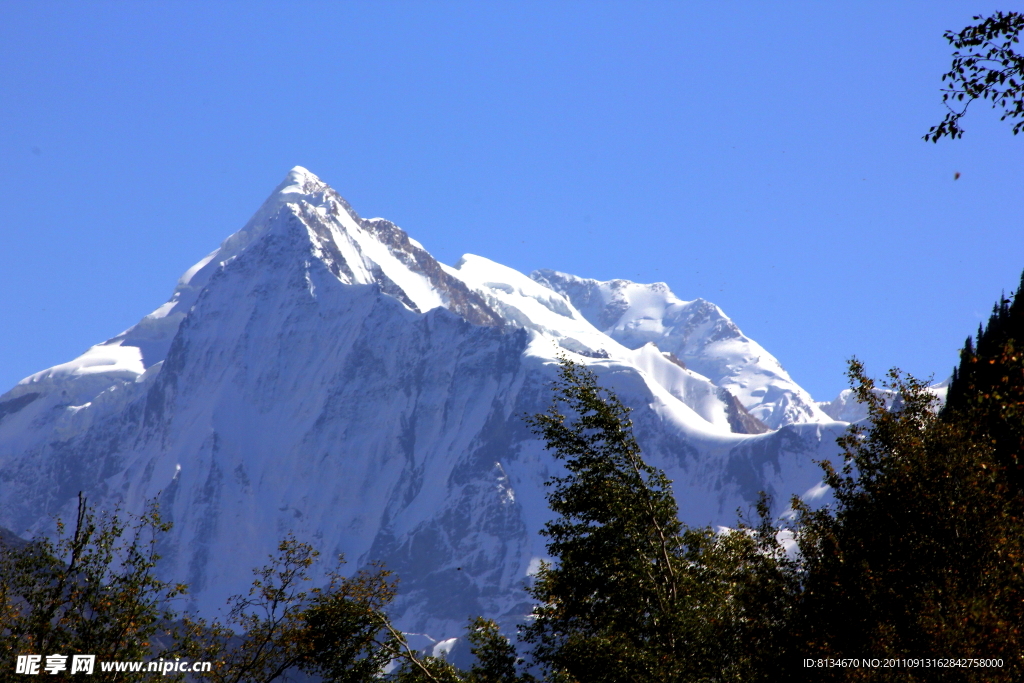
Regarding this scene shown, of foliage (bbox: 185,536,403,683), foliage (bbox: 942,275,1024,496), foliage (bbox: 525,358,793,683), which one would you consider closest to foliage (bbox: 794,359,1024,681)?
foliage (bbox: 942,275,1024,496)

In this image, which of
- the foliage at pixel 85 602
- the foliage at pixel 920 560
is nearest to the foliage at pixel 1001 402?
the foliage at pixel 920 560

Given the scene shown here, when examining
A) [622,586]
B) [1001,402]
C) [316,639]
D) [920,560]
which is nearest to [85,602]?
[316,639]

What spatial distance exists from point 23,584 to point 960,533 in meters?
24.4

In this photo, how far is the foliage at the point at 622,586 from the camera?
25172 millimetres

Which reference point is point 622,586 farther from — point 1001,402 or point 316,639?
point 1001,402

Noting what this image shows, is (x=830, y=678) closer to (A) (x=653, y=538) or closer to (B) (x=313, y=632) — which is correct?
(A) (x=653, y=538)

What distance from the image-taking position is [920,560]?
85.5 feet

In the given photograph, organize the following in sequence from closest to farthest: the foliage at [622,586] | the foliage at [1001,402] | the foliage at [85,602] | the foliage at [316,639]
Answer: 1. the foliage at [1001,402]
2. the foliage at [622,586]
3. the foliage at [316,639]
4. the foliage at [85,602]

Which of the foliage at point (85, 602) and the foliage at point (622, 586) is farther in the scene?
the foliage at point (85, 602)

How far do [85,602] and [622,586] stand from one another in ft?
46.7

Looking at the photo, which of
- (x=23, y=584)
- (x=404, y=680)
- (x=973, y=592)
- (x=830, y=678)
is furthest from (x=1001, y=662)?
(x=23, y=584)

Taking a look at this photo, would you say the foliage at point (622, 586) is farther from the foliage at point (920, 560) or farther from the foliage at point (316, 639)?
the foliage at point (316, 639)

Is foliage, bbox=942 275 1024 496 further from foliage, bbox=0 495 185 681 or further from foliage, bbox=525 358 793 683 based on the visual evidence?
foliage, bbox=0 495 185 681

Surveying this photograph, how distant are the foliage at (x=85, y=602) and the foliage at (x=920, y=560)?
17144mm
